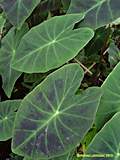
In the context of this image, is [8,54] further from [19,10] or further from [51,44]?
[51,44]

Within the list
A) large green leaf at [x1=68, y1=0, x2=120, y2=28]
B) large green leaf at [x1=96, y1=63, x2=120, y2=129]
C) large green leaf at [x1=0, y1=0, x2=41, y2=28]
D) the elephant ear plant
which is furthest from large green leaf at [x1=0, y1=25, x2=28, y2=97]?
large green leaf at [x1=96, y1=63, x2=120, y2=129]

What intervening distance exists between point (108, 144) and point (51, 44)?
44 centimetres

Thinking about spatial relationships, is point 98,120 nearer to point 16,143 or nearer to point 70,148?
point 70,148

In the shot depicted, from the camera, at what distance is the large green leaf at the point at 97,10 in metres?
1.50

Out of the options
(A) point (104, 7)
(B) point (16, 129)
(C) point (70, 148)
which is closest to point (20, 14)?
(A) point (104, 7)

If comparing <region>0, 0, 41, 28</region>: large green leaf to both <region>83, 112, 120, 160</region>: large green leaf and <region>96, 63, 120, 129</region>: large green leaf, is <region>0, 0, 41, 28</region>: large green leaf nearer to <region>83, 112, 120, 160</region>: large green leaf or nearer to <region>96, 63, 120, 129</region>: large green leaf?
<region>96, 63, 120, 129</region>: large green leaf

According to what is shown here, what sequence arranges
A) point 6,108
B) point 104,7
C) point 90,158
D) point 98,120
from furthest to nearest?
point 6,108 → point 104,7 → point 98,120 → point 90,158

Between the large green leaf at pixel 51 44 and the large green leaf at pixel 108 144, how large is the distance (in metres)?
0.29

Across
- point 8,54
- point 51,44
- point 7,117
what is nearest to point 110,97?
point 51,44

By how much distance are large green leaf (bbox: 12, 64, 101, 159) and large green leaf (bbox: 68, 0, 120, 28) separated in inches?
8.5

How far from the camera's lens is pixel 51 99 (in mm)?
1391

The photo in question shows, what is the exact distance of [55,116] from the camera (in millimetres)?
1362

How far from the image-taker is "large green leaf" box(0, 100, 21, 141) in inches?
62.4

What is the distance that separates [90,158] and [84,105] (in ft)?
0.53
